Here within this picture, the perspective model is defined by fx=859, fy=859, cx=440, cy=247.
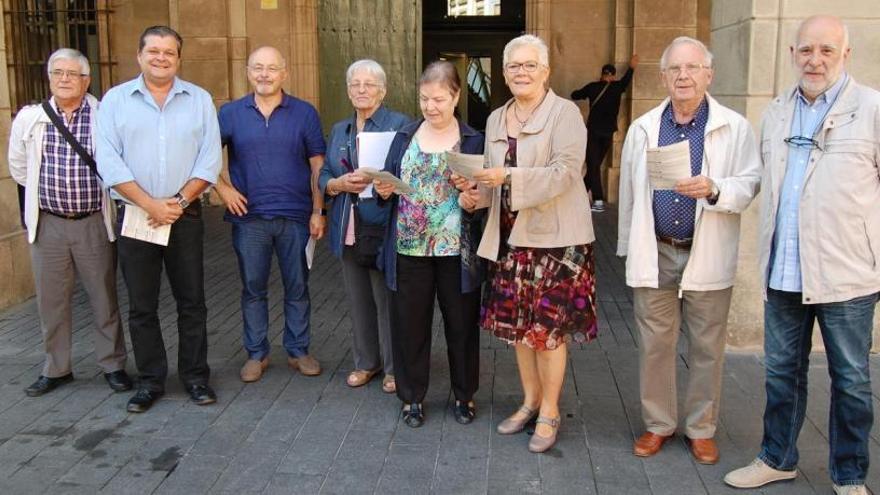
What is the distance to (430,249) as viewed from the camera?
4211 millimetres

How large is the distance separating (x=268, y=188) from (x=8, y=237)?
3295mm

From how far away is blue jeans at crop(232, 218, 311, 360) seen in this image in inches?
197

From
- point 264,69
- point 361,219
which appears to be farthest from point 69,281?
point 361,219

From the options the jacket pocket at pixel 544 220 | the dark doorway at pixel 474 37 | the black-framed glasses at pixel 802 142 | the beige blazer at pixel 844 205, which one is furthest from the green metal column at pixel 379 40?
the beige blazer at pixel 844 205

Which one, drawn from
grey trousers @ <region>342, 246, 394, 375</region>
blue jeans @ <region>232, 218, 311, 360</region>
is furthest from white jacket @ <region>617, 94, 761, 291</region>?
blue jeans @ <region>232, 218, 311, 360</region>

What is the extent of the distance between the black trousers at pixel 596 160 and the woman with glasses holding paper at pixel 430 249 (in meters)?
7.05

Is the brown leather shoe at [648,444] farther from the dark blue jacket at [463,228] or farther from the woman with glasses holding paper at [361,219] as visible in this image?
the woman with glasses holding paper at [361,219]

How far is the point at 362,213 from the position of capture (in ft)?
15.3

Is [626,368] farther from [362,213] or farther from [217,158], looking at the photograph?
[217,158]

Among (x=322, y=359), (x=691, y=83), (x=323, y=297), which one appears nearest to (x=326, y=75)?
(x=323, y=297)

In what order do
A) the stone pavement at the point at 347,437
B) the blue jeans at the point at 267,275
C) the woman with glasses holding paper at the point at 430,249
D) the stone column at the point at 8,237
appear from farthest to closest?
the stone column at the point at 8,237 → the blue jeans at the point at 267,275 → the woman with glasses holding paper at the point at 430,249 → the stone pavement at the point at 347,437

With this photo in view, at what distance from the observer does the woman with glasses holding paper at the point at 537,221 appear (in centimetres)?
383

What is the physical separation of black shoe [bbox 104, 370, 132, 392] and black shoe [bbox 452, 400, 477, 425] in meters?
1.93

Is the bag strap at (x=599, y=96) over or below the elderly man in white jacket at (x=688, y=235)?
over
